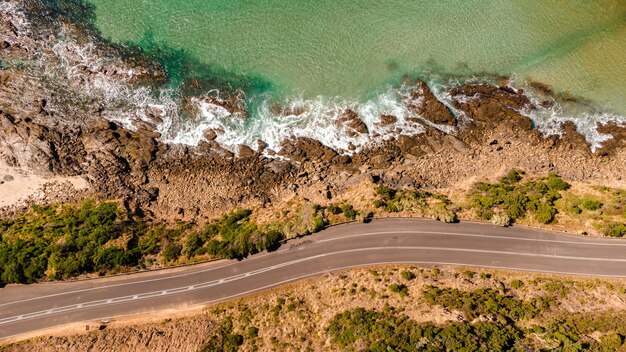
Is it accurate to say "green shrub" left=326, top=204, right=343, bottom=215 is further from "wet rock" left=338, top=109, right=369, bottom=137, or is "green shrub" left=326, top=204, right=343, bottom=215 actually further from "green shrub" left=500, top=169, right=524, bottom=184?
"green shrub" left=500, top=169, right=524, bottom=184

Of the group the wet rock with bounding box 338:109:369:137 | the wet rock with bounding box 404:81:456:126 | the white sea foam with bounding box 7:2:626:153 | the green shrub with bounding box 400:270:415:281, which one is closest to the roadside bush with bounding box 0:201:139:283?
the white sea foam with bounding box 7:2:626:153

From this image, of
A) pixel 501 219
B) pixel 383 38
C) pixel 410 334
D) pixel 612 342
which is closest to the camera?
pixel 612 342

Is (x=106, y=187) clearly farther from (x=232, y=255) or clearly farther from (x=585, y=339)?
(x=585, y=339)

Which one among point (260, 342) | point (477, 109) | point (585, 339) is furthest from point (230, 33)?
point (585, 339)

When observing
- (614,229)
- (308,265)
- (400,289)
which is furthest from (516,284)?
(308,265)

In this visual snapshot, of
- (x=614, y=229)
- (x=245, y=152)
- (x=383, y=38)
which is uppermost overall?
(x=383, y=38)

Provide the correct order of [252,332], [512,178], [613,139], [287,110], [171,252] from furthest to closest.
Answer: [287,110] < [613,139] < [512,178] < [171,252] < [252,332]

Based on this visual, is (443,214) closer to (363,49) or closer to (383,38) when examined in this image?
(363,49)
